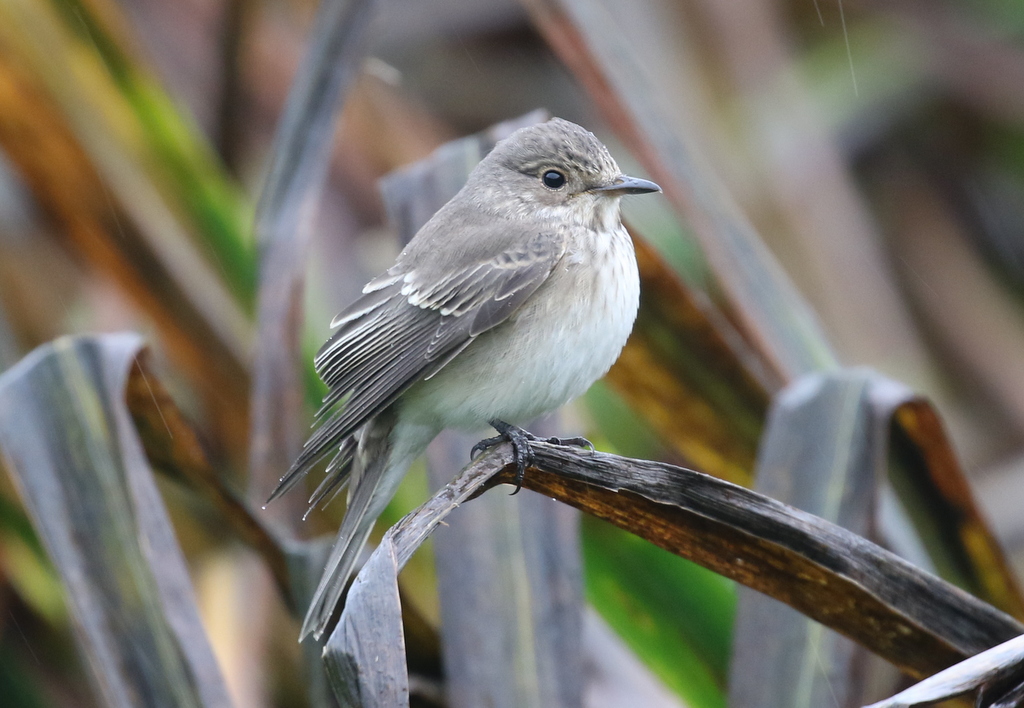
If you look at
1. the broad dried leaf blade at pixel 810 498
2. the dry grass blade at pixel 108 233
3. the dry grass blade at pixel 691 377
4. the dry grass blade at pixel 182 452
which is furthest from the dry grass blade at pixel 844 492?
the dry grass blade at pixel 108 233

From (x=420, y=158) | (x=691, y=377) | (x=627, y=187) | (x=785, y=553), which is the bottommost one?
(x=785, y=553)

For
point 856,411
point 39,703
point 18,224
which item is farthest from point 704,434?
point 18,224

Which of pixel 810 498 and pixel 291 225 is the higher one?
pixel 291 225

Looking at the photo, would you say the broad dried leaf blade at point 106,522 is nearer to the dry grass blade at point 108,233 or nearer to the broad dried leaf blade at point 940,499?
the dry grass blade at point 108,233

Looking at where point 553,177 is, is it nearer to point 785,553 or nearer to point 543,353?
point 543,353

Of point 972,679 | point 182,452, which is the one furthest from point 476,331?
point 972,679

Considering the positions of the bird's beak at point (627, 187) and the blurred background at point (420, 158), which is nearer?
the bird's beak at point (627, 187)

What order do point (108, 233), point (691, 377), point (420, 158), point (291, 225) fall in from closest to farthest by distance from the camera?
point (691, 377)
point (291, 225)
point (108, 233)
point (420, 158)

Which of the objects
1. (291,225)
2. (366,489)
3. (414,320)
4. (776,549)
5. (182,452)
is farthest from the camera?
(291,225)
